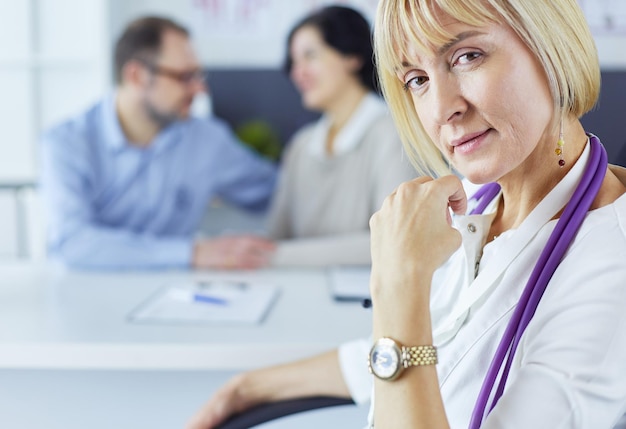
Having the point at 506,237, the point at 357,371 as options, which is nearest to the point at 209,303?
the point at 357,371

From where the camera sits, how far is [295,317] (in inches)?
63.8

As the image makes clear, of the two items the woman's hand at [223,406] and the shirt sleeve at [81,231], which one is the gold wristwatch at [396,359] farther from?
the shirt sleeve at [81,231]

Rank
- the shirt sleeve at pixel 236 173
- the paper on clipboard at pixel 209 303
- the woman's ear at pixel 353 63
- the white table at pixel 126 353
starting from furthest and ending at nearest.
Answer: the shirt sleeve at pixel 236 173
the woman's ear at pixel 353 63
the paper on clipboard at pixel 209 303
the white table at pixel 126 353

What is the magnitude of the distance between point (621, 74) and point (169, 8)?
274 cm

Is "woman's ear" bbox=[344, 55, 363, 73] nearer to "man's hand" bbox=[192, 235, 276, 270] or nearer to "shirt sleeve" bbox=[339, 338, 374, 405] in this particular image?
"man's hand" bbox=[192, 235, 276, 270]

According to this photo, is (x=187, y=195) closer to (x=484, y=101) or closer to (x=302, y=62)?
(x=302, y=62)

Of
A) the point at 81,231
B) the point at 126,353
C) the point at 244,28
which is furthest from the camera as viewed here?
the point at 244,28

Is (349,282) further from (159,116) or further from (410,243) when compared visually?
(159,116)

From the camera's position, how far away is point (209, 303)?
1.71 m

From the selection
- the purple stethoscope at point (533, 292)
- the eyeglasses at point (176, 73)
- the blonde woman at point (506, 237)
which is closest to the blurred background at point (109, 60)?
the eyeglasses at point (176, 73)

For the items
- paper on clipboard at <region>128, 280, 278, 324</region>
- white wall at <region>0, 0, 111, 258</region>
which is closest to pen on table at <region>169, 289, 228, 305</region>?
paper on clipboard at <region>128, 280, 278, 324</region>

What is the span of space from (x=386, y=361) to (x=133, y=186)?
203 centimetres

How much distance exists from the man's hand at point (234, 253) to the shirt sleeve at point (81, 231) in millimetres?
40

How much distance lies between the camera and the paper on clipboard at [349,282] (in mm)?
1759
